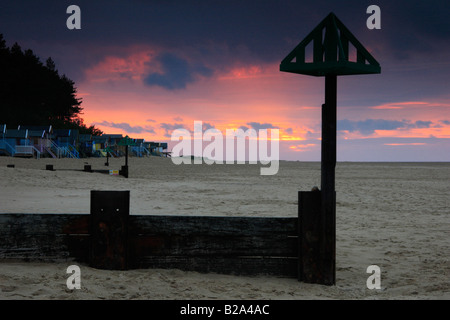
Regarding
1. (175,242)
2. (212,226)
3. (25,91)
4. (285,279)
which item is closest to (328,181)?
(285,279)

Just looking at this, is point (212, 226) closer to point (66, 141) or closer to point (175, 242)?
point (175, 242)

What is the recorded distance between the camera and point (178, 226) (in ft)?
17.9

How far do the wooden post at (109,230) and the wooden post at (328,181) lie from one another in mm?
2581

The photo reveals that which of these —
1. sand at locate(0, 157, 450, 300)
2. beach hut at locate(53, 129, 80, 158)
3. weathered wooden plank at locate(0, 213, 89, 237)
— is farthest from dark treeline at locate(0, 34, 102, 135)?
weathered wooden plank at locate(0, 213, 89, 237)

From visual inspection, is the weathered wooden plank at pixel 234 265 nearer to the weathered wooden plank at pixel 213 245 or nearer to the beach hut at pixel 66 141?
the weathered wooden plank at pixel 213 245

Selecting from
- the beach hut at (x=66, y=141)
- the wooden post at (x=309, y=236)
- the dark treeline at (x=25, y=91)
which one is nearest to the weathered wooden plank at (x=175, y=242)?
the wooden post at (x=309, y=236)

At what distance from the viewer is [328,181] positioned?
525 centimetres

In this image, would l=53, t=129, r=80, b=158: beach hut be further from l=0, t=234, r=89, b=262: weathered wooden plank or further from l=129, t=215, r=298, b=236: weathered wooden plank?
l=129, t=215, r=298, b=236: weathered wooden plank

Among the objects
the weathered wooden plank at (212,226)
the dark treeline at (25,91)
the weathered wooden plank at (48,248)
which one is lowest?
the weathered wooden plank at (48,248)

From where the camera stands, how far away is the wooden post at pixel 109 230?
5.41 m

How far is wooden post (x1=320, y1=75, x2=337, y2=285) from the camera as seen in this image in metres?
5.25

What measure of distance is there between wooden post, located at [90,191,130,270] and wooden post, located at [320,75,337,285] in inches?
102
